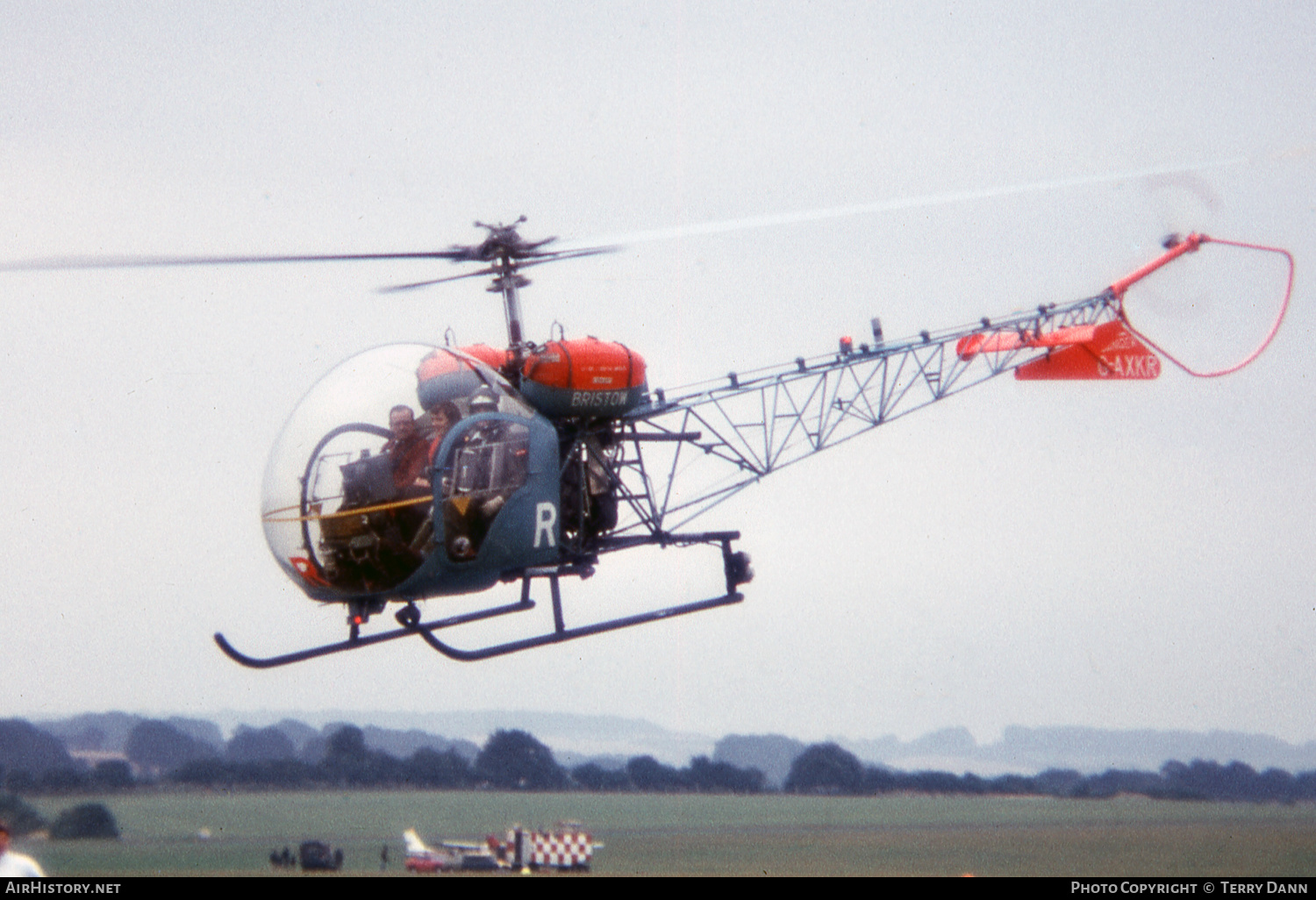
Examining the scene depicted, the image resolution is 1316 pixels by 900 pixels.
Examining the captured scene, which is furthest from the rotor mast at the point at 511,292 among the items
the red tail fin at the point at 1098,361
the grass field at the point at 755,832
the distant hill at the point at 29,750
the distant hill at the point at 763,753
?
the distant hill at the point at 763,753

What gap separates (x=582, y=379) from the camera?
11828 millimetres

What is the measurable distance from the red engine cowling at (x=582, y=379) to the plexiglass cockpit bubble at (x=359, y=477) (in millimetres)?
1288

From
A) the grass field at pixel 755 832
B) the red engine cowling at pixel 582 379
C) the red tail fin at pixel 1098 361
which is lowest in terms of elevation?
the grass field at pixel 755 832

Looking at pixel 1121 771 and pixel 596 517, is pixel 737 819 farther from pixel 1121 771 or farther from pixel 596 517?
pixel 596 517

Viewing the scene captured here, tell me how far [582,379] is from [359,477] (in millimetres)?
2420

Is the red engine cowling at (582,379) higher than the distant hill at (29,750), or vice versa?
the red engine cowling at (582,379)

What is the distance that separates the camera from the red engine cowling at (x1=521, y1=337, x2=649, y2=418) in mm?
11680

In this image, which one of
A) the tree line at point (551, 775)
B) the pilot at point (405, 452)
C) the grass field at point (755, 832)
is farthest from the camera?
the tree line at point (551, 775)

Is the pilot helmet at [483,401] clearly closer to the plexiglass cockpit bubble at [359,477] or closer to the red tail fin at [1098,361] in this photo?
the plexiglass cockpit bubble at [359,477]

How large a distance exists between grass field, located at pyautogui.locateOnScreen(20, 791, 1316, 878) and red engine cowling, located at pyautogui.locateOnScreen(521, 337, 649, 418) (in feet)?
60.8

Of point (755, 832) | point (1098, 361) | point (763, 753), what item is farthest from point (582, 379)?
point (763, 753)

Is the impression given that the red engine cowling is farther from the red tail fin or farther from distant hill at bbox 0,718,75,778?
distant hill at bbox 0,718,75,778

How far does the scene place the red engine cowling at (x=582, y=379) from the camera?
38.3ft

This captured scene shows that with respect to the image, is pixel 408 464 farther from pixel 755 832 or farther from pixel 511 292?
pixel 755 832
